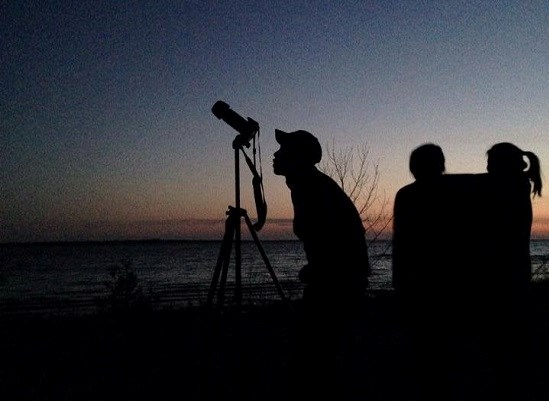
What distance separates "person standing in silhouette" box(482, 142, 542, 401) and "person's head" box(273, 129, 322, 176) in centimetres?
104

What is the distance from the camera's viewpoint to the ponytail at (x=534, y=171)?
9.31 feet

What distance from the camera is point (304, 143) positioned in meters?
2.54

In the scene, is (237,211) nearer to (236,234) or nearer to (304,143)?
(236,234)

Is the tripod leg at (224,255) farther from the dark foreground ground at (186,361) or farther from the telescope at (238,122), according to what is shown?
the telescope at (238,122)

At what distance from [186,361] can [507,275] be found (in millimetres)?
3505

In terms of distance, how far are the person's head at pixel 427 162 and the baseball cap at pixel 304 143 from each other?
0.61 meters

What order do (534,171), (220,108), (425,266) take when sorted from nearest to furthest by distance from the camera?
(425,266)
(534,171)
(220,108)

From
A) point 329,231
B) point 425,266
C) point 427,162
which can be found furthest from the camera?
point 427,162

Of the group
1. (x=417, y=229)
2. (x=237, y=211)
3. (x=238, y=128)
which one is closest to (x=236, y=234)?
(x=237, y=211)

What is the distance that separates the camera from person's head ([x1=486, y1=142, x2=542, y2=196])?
279cm

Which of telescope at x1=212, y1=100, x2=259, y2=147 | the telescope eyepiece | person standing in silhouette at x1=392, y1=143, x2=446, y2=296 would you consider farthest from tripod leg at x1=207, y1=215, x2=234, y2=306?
person standing in silhouette at x1=392, y1=143, x2=446, y2=296

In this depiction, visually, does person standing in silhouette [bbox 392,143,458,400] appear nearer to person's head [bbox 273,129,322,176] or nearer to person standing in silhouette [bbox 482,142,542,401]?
person standing in silhouette [bbox 482,142,542,401]

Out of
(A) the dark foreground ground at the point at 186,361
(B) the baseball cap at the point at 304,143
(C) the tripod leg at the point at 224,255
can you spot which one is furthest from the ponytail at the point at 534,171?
(C) the tripod leg at the point at 224,255

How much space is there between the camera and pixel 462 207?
8.31ft
